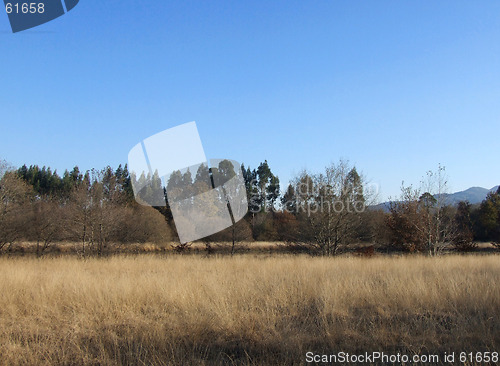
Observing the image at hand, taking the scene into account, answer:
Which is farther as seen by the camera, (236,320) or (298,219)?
(298,219)

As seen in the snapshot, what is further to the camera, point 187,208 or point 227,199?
point 227,199

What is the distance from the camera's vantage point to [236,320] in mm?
4953

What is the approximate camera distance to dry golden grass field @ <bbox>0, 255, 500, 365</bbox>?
402 cm

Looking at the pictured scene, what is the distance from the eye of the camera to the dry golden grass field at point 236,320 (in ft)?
13.2

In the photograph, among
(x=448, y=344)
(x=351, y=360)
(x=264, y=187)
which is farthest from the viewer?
(x=264, y=187)

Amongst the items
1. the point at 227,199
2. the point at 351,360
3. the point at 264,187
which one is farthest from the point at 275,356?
the point at 264,187

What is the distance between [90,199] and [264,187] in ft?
136

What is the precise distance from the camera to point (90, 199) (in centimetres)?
1877

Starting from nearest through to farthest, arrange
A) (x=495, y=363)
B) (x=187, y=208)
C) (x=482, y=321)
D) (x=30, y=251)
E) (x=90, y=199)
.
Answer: (x=495, y=363) → (x=482, y=321) → (x=90, y=199) → (x=187, y=208) → (x=30, y=251)

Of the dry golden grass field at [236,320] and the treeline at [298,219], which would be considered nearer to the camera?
the dry golden grass field at [236,320]

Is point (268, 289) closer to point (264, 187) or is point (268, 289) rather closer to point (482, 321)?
point (482, 321)

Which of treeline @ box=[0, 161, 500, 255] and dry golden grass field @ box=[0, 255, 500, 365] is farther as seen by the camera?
treeline @ box=[0, 161, 500, 255]

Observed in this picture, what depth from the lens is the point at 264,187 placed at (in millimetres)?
58312

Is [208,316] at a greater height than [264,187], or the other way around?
[264,187]
